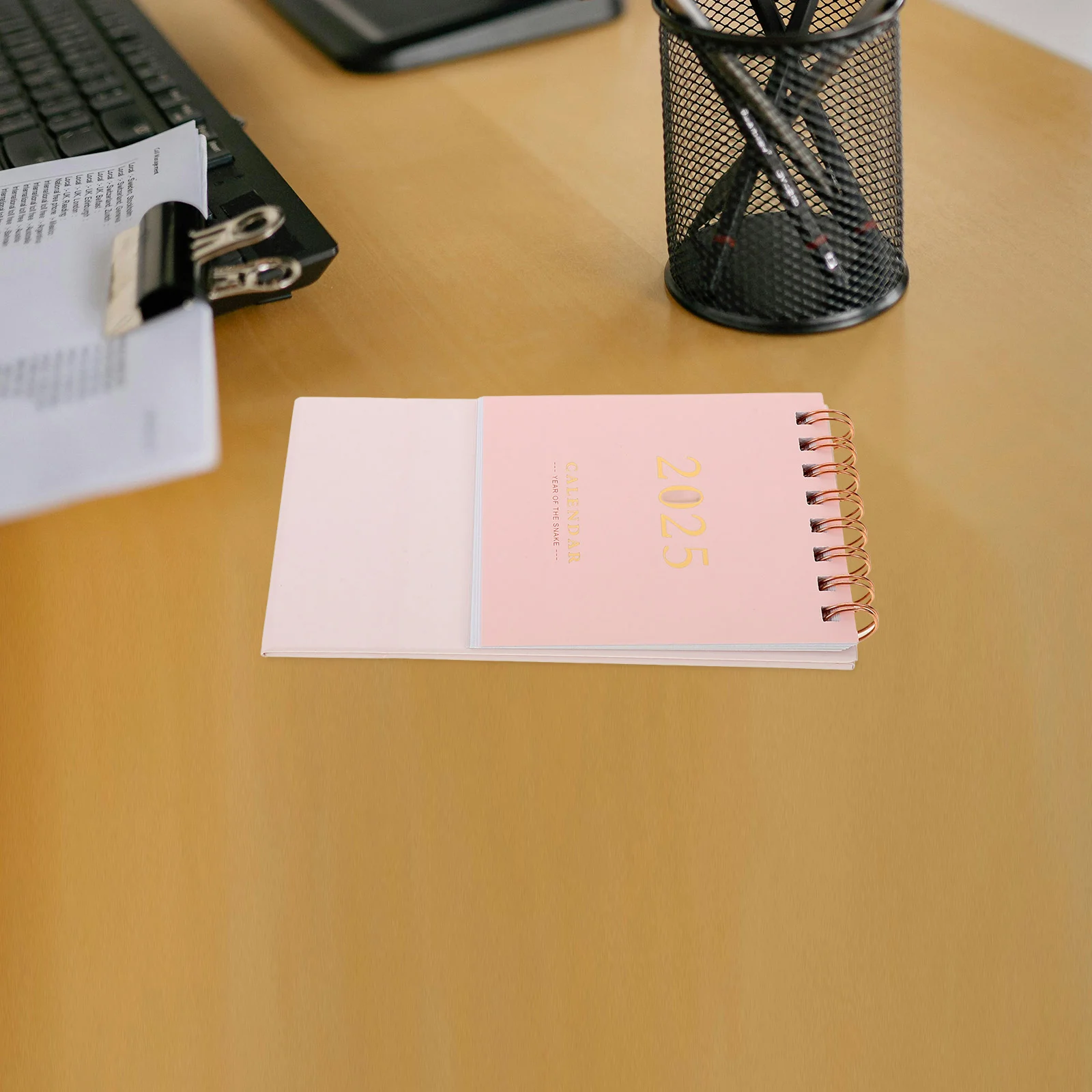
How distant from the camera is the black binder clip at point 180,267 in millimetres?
500

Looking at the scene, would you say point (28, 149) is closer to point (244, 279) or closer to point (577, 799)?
point (244, 279)

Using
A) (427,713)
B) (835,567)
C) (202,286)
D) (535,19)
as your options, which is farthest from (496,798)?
(535,19)

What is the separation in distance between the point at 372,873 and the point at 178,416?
21 cm

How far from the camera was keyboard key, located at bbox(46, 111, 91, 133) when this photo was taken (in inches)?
26.6

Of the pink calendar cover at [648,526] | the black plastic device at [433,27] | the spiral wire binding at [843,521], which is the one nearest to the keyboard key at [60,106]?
the black plastic device at [433,27]

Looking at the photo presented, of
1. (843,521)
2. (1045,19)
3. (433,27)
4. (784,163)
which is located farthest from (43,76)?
(1045,19)

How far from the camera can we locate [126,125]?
2.23 ft

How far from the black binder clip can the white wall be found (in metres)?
0.61

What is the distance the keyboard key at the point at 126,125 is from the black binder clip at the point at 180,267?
→ 167 mm

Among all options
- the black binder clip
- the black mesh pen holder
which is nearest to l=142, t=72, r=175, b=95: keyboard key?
the black binder clip

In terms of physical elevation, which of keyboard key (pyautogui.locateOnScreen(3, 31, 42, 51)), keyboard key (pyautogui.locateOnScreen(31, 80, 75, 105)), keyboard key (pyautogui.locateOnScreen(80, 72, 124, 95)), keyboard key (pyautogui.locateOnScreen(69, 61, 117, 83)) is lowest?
keyboard key (pyautogui.locateOnScreen(31, 80, 75, 105))

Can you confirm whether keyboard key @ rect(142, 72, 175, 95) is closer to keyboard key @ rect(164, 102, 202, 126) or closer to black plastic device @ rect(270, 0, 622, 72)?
keyboard key @ rect(164, 102, 202, 126)

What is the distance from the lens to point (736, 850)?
1.25 ft

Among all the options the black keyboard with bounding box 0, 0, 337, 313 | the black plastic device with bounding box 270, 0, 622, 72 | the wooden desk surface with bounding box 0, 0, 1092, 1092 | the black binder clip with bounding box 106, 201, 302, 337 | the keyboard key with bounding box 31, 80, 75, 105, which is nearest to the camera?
the wooden desk surface with bounding box 0, 0, 1092, 1092
